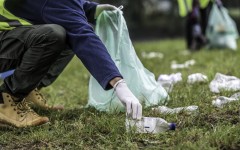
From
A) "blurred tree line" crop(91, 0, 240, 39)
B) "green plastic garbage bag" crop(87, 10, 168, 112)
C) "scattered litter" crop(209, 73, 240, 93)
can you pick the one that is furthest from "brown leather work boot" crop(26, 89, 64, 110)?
"blurred tree line" crop(91, 0, 240, 39)

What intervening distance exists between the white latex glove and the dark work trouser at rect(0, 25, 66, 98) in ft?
1.36

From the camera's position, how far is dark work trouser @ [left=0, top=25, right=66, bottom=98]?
245 cm

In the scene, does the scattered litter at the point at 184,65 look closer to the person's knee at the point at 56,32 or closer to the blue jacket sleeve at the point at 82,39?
the blue jacket sleeve at the point at 82,39

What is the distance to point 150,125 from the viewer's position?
7.41 ft

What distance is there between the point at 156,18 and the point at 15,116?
43.0 feet

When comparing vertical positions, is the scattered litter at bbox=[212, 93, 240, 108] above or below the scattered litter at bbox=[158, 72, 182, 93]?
above

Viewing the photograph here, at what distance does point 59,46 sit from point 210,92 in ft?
3.88

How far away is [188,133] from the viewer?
2.15m

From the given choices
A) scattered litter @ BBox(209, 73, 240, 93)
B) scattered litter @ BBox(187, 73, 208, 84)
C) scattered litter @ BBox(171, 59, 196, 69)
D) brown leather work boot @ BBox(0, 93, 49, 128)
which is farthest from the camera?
scattered litter @ BBox(171, 59, 196, 69)

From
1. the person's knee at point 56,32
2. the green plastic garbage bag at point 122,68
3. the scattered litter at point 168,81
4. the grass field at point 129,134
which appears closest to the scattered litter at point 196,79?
the scattered litter at point 168,81

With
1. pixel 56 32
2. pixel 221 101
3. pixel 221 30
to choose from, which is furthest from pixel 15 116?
pixel 221 30

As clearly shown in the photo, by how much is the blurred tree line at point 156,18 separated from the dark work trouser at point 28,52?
1108cm

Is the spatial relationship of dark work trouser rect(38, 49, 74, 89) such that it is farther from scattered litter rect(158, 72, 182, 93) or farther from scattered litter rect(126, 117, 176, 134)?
scattered litter rect(126, 117, 176, 134)

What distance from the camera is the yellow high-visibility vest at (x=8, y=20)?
8.46 feet
